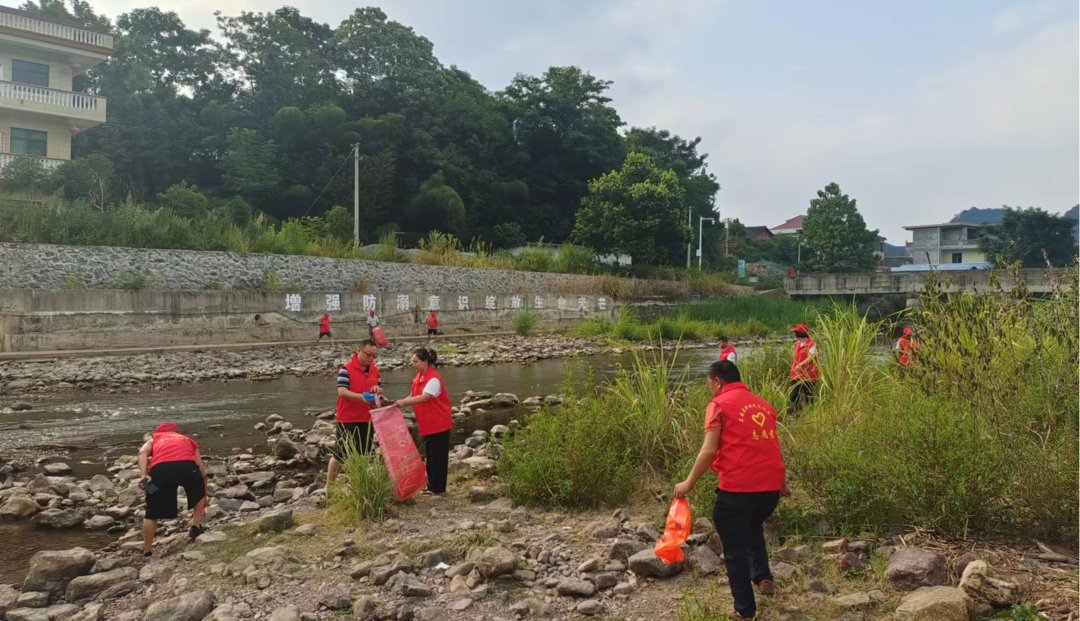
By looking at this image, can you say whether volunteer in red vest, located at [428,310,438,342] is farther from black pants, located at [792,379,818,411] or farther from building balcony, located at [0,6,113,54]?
building balcony, located at [0,6,113,54]

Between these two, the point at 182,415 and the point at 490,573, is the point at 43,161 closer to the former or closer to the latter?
the point at 182,415

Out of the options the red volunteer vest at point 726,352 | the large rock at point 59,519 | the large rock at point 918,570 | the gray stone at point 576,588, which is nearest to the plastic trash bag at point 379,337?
the red volunteer vest at point 726,352

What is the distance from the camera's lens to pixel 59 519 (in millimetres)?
6555

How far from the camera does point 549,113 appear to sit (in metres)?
48.3

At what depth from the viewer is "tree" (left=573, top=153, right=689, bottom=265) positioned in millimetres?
39531

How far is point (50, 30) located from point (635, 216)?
28.3 meters

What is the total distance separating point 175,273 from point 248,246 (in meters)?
2.77

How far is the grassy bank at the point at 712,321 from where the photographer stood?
29984 mm

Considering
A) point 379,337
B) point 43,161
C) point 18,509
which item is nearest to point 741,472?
point 18,509

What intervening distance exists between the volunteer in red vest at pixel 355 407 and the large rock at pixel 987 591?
5.03 m

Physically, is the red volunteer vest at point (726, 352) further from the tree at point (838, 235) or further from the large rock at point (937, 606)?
the tree at point (838, 235)

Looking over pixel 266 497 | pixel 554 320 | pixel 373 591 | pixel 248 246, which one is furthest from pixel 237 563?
pixel 554 320

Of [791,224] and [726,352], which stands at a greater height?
[791,224]

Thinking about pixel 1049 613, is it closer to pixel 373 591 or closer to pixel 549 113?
pixel 373 591
